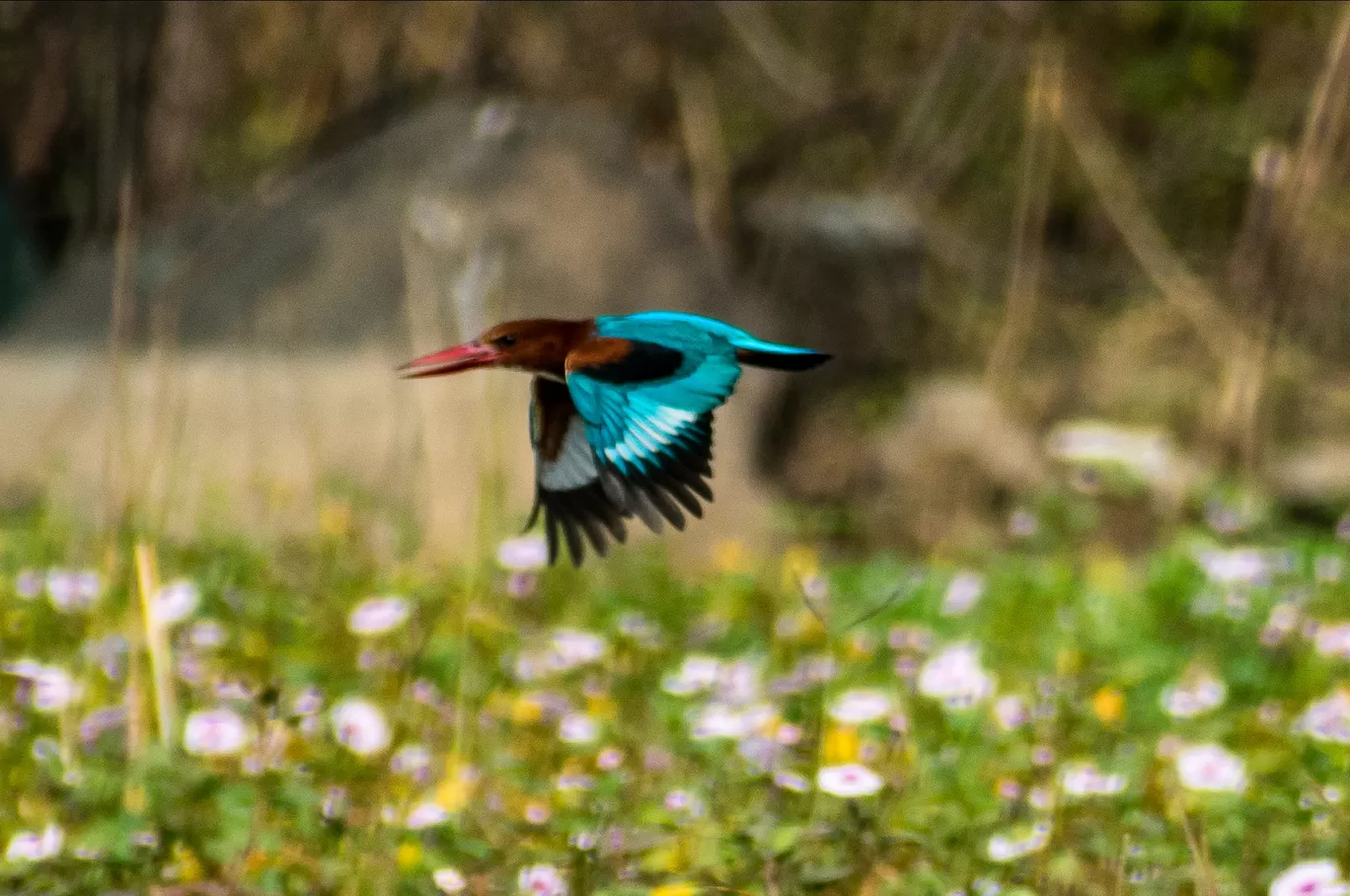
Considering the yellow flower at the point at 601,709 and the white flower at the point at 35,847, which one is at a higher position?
the yellow flower at the point at 601,709

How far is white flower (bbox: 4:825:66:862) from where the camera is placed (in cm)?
170

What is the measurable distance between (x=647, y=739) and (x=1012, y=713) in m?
0.44

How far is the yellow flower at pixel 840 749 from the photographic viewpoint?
1.81m

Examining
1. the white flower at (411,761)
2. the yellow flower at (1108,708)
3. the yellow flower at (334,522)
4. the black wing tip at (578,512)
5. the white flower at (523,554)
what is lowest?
the black wing tip at (578,512)

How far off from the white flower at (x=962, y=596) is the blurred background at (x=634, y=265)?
0.29m

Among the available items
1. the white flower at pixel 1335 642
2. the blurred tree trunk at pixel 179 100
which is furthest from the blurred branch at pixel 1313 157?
the blurred tree trunk at pixel 179 100

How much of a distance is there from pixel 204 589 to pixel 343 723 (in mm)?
777

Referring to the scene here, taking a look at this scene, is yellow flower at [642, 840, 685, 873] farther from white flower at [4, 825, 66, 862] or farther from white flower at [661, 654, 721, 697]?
white flower at [4, 825, 66, 862]

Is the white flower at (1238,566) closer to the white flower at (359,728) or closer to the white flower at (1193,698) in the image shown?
the white flower at (1193,698)

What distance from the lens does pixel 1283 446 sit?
512 centimetres

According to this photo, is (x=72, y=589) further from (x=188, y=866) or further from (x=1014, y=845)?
(x=1014, y=845)

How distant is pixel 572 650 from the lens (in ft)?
7.50

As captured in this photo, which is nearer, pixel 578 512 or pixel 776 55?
pixel 578 512

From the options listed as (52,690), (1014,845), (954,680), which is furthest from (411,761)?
(1014,845)
